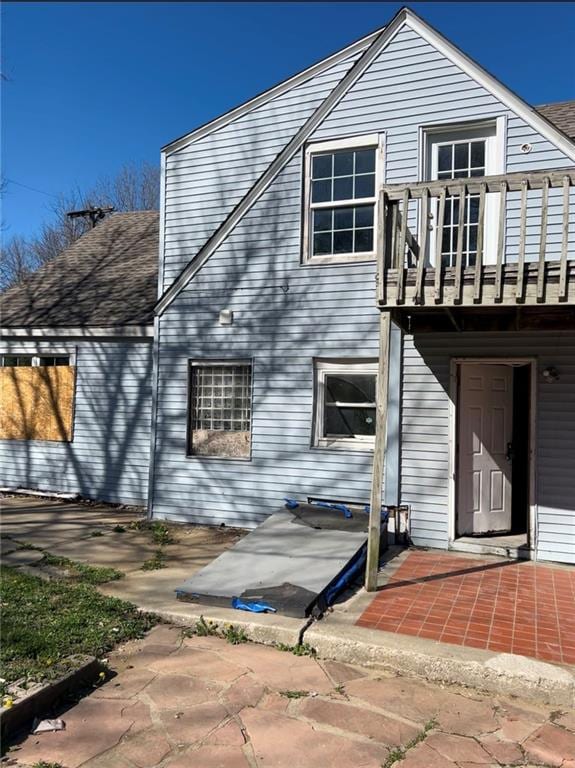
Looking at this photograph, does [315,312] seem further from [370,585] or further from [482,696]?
[482,696]

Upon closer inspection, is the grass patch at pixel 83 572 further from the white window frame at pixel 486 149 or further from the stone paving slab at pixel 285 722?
the white window frame at pixel 486 149

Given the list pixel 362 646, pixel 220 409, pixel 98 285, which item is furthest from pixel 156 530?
pixel 98 285

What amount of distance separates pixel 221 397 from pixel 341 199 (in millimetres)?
3199

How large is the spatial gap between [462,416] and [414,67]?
4.39m

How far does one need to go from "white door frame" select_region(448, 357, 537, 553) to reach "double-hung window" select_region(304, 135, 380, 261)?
1.89m

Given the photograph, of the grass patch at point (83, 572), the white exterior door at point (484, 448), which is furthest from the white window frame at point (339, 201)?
the grass patch at point (83, 572)

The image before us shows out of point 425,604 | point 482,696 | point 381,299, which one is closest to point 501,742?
point 482,696

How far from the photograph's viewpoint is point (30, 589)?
5195 millimetres

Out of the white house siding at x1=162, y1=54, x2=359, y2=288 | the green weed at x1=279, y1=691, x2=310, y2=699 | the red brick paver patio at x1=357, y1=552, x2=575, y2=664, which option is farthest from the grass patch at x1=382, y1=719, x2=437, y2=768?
the white house siding at x1=162, y1=54, x2=359, y2=288

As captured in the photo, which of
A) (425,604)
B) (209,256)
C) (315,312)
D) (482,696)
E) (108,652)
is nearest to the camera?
→ (482,696)

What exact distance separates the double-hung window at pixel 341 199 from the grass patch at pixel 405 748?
536cm

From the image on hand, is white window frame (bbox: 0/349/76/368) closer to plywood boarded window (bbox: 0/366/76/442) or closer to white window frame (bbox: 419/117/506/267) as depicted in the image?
plywood boarded window (bbox: 0/366/76/442)

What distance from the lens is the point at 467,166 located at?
6.99 m

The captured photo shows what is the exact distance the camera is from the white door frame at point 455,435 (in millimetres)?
6363
